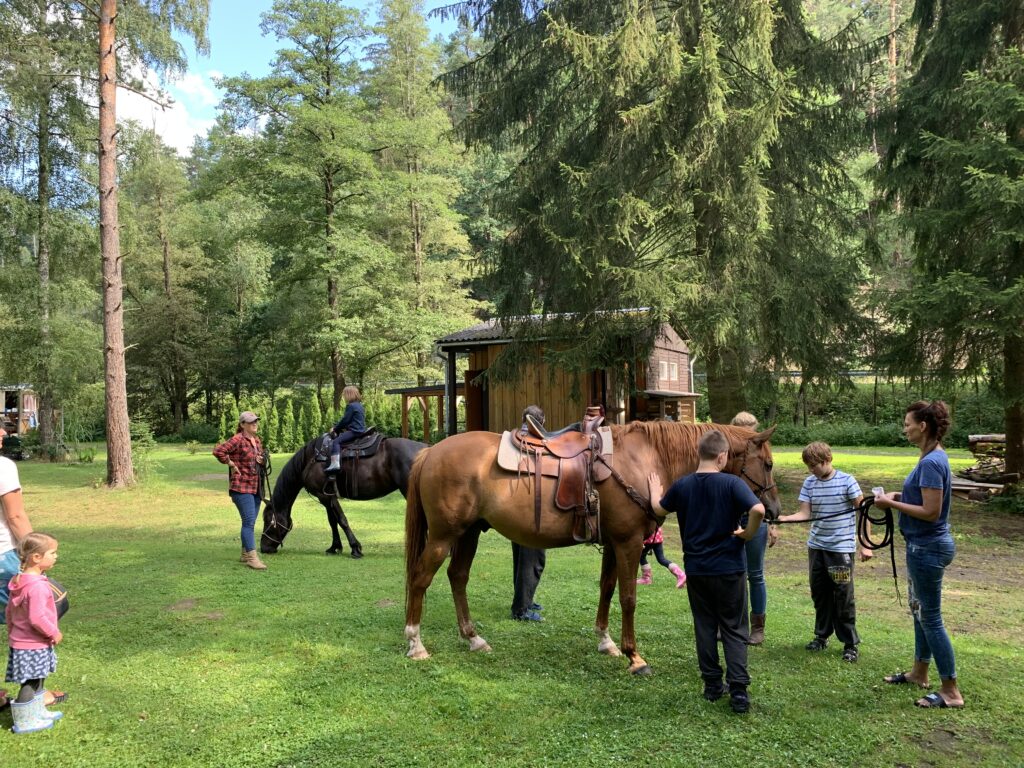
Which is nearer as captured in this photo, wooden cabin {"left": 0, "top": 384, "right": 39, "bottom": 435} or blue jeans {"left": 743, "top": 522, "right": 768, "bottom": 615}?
blue jeans {"left": 743, "top": 522, "right": 768, "bottom": 615}

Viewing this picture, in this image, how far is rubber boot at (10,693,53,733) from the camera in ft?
11.7

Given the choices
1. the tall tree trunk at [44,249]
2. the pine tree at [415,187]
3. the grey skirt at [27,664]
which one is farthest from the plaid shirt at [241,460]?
the pine tree at [415,187]

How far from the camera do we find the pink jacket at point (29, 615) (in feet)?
11.6

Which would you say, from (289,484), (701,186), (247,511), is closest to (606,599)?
(247,511)

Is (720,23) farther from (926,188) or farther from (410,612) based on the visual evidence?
(410,612)

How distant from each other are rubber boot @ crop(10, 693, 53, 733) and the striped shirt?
4.81 meters

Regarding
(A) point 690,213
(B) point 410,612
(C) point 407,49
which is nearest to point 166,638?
(B) point 410,612

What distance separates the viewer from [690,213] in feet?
37.8

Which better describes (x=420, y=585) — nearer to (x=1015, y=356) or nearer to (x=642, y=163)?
(x=642, y=163)

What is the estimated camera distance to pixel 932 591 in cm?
371

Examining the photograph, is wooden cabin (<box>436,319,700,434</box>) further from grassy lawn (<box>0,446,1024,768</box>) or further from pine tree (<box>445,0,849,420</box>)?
grassy lawn (<box>0,446,1024,768</box>)

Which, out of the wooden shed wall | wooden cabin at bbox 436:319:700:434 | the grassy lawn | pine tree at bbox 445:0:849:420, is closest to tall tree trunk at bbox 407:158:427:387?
wooden cabin at bbox 436:319:700:434

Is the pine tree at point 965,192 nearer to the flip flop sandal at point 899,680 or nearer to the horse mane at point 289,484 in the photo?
the flip flop sandal at point 899,680

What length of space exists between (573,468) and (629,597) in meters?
0.95
